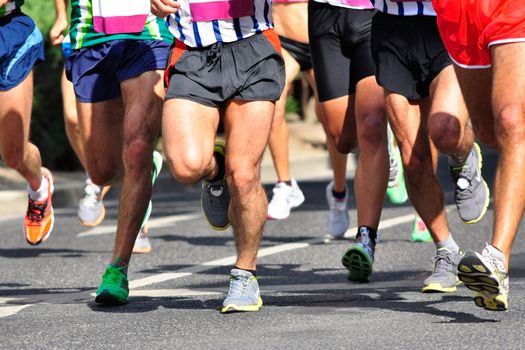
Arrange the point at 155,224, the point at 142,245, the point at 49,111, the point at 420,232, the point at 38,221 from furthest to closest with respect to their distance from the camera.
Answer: the point at 49,111 < the point at 155,224 < the point at 142,245 < the point at 420,232 < the point at 38,221

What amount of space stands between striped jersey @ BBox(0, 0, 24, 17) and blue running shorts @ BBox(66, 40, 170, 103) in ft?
2.97

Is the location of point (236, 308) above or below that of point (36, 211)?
above

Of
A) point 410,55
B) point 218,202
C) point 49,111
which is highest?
point 410,55

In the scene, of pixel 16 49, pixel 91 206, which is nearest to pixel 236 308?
pixel 16 49

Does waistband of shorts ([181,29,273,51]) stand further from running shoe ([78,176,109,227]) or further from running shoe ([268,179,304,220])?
running shoe ([268,179,304,220])

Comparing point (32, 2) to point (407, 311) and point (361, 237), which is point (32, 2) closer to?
point (361, 237)

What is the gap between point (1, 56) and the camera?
28.3 feet

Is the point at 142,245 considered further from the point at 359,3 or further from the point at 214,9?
the point at 214,9

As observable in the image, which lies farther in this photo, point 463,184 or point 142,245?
point 142,245

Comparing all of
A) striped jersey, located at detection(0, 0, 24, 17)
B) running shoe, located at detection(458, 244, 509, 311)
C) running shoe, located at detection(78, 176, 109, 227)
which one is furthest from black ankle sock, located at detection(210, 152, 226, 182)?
running shoe, located at detection(78, 176, 109, 227)

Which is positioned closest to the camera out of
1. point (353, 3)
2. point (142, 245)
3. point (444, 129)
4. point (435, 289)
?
point (444, 129)

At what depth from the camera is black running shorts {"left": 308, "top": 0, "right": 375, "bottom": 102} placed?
8117 mm

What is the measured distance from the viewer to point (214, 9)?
22.4 feet

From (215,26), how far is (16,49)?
225 cm
